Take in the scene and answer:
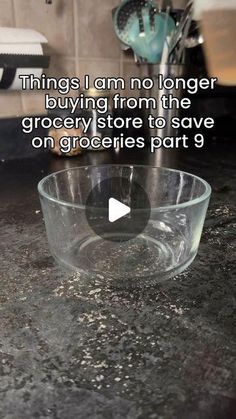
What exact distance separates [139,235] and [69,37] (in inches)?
24.6

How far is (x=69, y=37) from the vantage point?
2.88 ft

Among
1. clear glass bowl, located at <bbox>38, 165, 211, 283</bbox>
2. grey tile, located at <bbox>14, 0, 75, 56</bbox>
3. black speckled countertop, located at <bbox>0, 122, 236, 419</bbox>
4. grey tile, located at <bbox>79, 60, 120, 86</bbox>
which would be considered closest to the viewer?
black speckled countertop, located at <bbox>0, 122, 236, 419</bbox>

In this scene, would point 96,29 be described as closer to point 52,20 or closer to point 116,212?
point 52,20

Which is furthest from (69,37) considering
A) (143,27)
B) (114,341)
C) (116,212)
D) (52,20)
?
(114,341)

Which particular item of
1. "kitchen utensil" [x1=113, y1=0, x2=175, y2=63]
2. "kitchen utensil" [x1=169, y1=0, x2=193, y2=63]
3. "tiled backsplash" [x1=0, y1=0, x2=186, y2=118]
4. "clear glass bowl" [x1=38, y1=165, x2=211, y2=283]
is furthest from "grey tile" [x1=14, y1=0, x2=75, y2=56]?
"clear glass bowl" [x1=38, y1=165, x2=211, y2=283]

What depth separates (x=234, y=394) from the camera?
21cm

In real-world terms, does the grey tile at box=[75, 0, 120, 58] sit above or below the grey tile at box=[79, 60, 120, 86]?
above

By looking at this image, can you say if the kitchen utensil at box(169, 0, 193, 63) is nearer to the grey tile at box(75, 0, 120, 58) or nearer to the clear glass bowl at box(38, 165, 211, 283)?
the grey tile at box(75, 0, 120, 58)

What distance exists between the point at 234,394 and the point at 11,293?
0.61 feet

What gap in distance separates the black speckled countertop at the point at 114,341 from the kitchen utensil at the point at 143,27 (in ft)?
2.03

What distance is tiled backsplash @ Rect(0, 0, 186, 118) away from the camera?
802 millimetres

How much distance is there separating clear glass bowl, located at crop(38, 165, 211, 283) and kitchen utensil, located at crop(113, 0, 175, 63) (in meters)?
0.51

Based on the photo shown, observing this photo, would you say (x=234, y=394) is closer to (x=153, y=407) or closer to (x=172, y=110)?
(x=153, y=407)

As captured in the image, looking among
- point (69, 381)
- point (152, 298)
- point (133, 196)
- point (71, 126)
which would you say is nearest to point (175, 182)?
point (133, 196)
